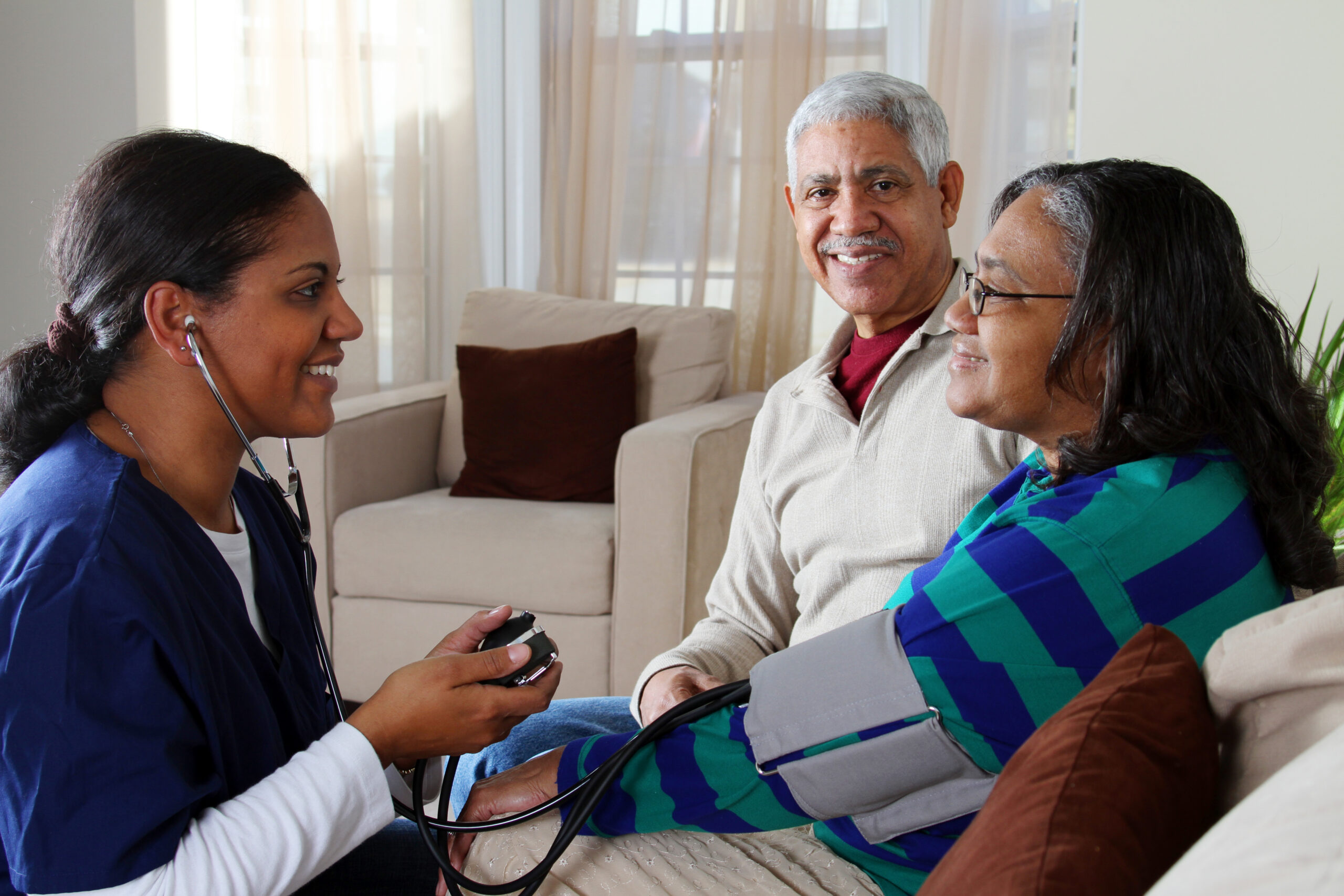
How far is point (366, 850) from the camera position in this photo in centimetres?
112

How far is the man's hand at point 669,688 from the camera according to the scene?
118 centimetres

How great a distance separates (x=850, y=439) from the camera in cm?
135

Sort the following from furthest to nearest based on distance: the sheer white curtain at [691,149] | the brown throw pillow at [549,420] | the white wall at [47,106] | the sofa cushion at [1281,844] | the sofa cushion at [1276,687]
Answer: the white wall at [47,106] → the sheer white curtain at [691,149] → the brown throw pillow at [549,420] → the sofa cushion at [1276,687] → the sofa cushion at [1281,844]

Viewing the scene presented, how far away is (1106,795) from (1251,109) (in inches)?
92.5

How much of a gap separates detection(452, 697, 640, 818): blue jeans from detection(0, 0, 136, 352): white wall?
10.4ft

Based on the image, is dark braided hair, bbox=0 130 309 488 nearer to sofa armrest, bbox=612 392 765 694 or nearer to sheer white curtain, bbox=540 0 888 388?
sofa armrest, bbox=612 392 765 694

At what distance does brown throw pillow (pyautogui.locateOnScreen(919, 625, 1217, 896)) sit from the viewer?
44 centimetres

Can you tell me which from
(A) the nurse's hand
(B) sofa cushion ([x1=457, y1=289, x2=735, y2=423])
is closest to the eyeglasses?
(A) the nurse's hand

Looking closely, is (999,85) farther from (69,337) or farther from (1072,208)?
(69,337)

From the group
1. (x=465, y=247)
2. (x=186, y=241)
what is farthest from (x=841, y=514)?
(x=465, y=247)

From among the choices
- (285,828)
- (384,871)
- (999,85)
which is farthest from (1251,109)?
(285,828)

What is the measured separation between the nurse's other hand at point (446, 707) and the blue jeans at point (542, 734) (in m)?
0.17

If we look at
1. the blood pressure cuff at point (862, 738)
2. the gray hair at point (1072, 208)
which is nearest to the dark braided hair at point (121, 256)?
the blood pressure cuff at point (862, 738)

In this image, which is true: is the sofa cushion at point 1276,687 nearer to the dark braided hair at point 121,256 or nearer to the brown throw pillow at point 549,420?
the dark braided hair at point 121,256
